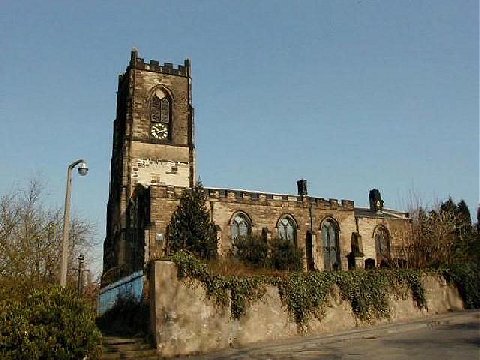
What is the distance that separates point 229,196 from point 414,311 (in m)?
17.4

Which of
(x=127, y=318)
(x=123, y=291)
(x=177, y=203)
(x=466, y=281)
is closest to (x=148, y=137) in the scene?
(x=177, y=203)

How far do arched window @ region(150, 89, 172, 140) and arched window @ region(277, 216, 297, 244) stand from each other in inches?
452

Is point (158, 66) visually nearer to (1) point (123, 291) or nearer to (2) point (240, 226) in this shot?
(2) point (240, 226)

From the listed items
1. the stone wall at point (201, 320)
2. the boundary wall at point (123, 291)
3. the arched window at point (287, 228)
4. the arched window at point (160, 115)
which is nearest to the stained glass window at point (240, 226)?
the arched window at point (287, 228)

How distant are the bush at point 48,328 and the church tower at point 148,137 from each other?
2373cm

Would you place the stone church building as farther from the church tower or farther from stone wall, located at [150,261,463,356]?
stone wall, located at [150,261,463,356]

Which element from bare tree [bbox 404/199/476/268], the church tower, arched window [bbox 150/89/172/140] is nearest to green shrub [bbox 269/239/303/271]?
bare tree [bbox 404/199/476/268]

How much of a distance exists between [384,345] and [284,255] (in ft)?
62.2

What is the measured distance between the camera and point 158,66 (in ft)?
139

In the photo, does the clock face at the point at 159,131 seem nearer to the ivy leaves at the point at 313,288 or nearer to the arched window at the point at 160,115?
the arched window at the point at 160,115

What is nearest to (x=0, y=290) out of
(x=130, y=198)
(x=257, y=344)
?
(x=257, y=344)

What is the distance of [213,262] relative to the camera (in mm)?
17922

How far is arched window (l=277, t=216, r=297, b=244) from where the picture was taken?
124 feet

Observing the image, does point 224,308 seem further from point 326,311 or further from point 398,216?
point 398,216
